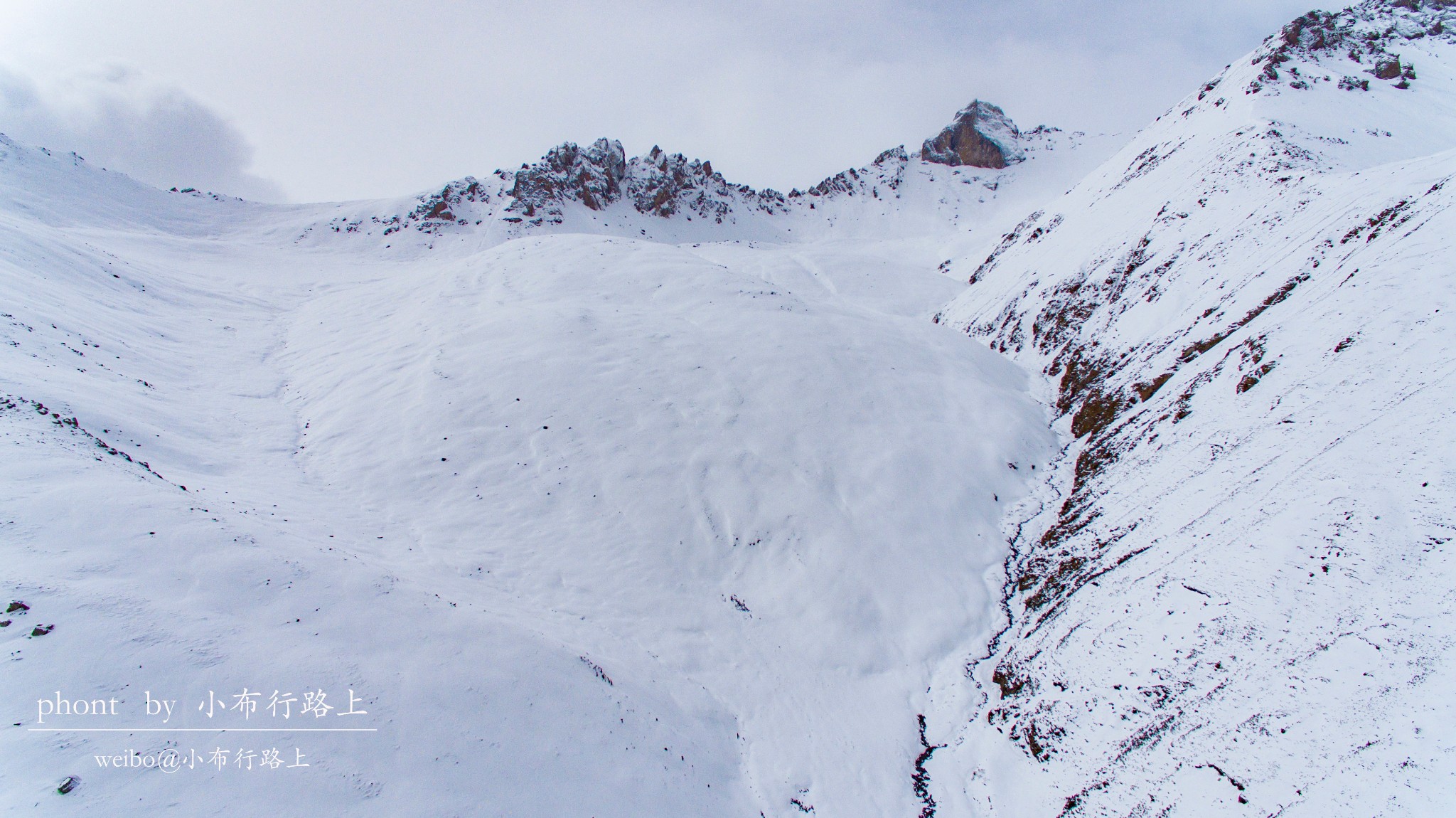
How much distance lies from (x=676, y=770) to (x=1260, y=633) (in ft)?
33.7

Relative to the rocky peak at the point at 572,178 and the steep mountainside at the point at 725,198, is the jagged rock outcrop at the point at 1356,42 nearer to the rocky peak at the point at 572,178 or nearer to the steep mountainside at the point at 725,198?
the steep mountainside at the point at 725,198

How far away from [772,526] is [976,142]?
99.5 metres

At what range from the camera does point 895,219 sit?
83812mm

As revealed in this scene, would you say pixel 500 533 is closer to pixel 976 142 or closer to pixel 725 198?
pixel 725 198

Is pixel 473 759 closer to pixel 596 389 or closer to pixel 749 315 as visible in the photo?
pixel 596 389

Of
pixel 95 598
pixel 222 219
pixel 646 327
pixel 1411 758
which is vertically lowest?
pixel 1411 758

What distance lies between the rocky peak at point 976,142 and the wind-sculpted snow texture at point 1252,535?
77.4 m

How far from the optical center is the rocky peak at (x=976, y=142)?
305 feet

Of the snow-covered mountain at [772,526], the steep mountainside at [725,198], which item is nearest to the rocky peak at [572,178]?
the steep mountainside at [725,198]

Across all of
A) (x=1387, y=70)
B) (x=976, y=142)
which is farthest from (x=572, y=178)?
(x=1387, y=70)

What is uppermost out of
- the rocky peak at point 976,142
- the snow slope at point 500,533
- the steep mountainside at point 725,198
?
the rocky peak at point 976,142

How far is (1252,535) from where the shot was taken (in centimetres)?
1084

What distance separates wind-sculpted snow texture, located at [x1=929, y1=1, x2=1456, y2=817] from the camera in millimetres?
8086

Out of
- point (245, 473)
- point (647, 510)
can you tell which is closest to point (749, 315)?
point (647, 510)
